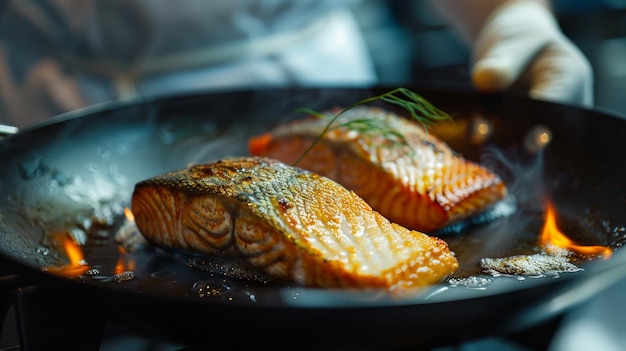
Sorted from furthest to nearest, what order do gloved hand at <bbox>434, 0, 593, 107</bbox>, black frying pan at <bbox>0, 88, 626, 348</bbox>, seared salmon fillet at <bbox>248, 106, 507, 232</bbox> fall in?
1. gloved hand at <bbox>434, 0, 593, 107</bbox>
2. seared salmon fillet at <bbox>248, 106, 507, 232</bbox>
3. black frying pan at <bbox>0, 88, 626, 348</bbox>

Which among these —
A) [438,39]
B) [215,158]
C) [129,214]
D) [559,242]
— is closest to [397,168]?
[559,242]

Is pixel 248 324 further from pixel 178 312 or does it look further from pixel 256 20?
pixel 256 20

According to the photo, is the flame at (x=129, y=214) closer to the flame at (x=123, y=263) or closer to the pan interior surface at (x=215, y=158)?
the pan interior surface at (x=215, y=158)

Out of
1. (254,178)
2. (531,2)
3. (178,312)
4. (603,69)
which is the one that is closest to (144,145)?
(254,178)

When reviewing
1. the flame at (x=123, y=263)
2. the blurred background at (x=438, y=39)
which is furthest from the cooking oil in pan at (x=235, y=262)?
the blurred background at (x=438, y=39)


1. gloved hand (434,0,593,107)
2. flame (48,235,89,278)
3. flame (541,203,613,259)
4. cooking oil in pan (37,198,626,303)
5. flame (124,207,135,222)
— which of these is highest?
gloved hand (434,0,593,107)

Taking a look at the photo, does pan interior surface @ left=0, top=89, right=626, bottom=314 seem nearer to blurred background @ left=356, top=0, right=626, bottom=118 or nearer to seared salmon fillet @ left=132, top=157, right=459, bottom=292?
seared salmon fillet @ left=132, top=157, right=459, bottom=292

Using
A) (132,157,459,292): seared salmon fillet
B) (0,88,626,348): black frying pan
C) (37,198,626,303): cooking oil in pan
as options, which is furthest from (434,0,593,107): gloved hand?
(132,157,459,292): seared salmon fillet
